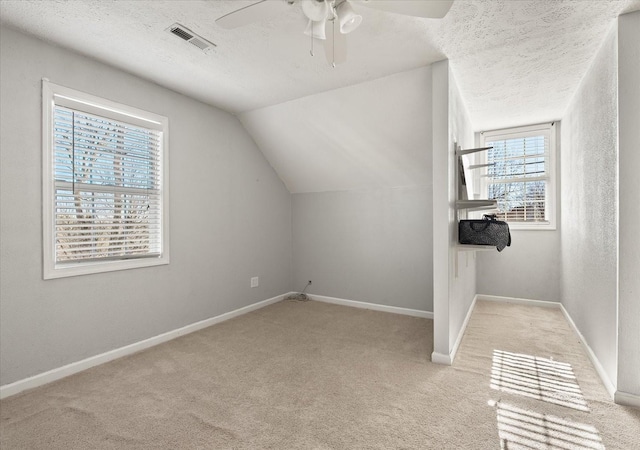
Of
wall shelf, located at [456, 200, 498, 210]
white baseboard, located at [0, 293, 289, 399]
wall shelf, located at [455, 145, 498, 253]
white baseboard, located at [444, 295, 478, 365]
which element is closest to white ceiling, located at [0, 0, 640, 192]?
wall shelf, located at [455, 145, 498, 253]

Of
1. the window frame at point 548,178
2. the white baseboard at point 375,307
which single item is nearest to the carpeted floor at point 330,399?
the white baseboard at point 375,307

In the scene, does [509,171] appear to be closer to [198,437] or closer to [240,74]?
[240,74]

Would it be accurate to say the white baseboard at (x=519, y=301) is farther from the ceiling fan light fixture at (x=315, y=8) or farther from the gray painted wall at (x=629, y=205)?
the ceiling fan light fixture at (x=315, y=8)

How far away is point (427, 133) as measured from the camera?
10.2 ft

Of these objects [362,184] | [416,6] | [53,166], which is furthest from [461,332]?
[53,166]

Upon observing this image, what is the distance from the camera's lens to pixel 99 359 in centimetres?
250

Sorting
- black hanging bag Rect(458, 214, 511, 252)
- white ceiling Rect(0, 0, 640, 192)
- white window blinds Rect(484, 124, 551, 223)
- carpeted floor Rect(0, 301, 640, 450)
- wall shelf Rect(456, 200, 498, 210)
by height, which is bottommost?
carpeted floor Rect(0, 301, 640, 450)

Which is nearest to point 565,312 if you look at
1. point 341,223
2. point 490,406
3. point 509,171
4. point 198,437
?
point 509,171

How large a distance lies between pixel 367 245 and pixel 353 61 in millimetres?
2274

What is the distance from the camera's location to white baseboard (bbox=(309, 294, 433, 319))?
368 cm

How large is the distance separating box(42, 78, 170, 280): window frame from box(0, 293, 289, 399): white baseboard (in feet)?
2.21

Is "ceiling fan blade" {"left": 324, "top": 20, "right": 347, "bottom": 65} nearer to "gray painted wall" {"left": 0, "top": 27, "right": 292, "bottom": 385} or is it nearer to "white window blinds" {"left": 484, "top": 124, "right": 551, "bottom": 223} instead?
"gray painted wall" {"left": 0, "top": 27, "right": 292, "bottom": 385}

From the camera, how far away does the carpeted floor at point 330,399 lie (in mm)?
1648

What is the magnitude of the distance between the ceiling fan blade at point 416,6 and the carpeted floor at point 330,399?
2.07 meters
